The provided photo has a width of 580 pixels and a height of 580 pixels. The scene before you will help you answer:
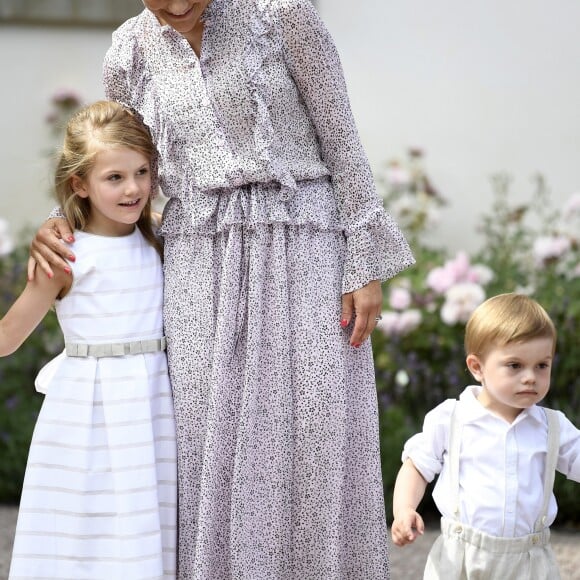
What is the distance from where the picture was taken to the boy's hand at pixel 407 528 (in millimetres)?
2227

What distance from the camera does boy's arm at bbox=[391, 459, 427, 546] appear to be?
→ 2234 millimetres

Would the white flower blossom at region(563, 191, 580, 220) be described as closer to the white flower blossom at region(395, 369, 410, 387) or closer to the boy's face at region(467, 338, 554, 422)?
the white flower blossom at region(395, 369, 410, 387)

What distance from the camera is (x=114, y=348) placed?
8.29 feet

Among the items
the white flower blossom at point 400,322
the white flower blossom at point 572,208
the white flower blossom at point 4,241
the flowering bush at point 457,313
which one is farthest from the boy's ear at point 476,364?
the white flower blossom at point 4,241

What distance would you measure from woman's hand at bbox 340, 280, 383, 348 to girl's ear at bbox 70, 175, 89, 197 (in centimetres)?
63

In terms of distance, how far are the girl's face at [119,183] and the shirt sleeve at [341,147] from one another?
1.32 ft

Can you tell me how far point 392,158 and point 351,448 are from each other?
104 inches

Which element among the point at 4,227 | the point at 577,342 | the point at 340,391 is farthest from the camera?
the point at 4,227

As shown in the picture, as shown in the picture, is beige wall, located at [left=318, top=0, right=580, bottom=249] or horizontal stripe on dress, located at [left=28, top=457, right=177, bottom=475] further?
beige wall, located at [left=318, top=0, right=580, bottom=249]

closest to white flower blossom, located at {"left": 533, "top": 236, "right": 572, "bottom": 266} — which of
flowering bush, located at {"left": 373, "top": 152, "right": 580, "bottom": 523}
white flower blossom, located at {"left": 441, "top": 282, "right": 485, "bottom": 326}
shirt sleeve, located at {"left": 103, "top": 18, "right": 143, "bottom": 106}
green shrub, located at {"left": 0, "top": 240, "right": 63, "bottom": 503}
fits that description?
flowering bush, located at {"left": 373, "top": 152, "right": 580, "bottom": 523}

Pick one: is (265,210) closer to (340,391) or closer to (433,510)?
(340,391)

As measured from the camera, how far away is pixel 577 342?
3977 mm

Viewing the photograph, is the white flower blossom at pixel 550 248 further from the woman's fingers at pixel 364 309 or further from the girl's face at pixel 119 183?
the girl's face at pixel 119 183

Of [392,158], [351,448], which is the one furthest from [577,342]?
[351,448]
